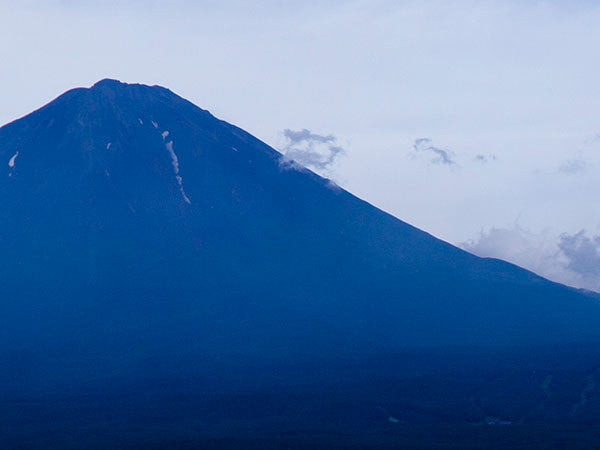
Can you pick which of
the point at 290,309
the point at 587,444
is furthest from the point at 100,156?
the point at 587,444

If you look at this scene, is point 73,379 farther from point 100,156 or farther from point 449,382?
point 100,156

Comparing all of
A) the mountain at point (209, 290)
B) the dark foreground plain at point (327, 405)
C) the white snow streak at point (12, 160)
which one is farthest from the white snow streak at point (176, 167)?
the dark foreground plain at point (327, 405)

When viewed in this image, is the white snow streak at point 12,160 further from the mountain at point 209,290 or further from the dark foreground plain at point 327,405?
the dark foreground plain at point 327,405

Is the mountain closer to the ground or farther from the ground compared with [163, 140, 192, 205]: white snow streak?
closer to the ground

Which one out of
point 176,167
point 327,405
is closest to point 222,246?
point 176,167

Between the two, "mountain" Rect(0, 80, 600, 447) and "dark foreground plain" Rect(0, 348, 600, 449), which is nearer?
"dark foreground plain" Rect(0, 348, 600, 449)

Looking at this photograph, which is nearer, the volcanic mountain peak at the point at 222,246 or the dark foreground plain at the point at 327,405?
the dark foreground plain at the point at 327,405

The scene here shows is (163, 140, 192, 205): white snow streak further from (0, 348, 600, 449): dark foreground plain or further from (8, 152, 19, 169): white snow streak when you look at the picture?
(0, 348, 600, 449): dark foreground plain

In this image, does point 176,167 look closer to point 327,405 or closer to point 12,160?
point 12,160

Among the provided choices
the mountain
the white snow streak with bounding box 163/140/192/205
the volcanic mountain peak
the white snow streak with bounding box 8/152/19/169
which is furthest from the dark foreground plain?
the white snow streak with bounding box 8/152/19/169
